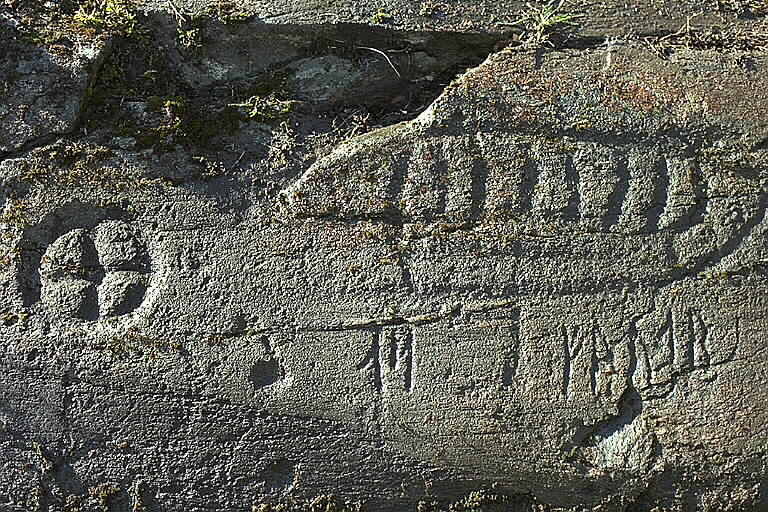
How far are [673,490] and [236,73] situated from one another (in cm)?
179

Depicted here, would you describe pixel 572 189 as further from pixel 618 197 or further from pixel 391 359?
pixel 391 359

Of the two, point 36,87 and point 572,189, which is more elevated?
point 36,87

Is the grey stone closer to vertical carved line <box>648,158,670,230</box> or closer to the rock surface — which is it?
the rock surface

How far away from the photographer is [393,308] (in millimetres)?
2355

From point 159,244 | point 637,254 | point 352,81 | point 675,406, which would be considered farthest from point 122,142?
point 675,406

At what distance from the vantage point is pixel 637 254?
7.78 ft

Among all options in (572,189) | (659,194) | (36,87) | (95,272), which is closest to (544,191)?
(572,189)

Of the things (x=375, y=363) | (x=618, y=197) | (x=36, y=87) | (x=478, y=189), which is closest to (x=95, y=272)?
(x=36, y=87)

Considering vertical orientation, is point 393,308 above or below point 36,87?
Result: below

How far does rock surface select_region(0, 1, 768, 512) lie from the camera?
7.59ft

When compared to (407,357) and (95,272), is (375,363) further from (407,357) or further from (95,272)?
(95,272)

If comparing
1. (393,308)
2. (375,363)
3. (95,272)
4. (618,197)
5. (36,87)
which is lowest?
(375,363)

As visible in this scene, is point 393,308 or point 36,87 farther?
point 36,87

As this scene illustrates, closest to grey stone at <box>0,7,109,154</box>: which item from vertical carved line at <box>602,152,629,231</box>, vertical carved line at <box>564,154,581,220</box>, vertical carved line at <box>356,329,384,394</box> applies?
vertical carved line at <box>356,329,384,394</box>
